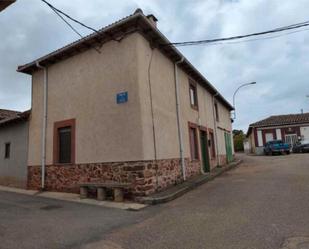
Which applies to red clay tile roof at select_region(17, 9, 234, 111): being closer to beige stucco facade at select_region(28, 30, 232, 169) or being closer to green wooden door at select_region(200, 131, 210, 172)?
beige stucco facade at select_region(28, 30, 232, 169)

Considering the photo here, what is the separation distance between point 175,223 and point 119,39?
22.3ft

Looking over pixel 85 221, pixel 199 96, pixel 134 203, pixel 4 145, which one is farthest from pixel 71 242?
pixel 199 96

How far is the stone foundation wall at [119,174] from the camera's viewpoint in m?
9.18

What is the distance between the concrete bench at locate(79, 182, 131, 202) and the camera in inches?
361

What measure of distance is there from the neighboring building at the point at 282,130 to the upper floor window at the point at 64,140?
2897 cm

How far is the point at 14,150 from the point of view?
1370cm

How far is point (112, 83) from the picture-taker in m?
10.3

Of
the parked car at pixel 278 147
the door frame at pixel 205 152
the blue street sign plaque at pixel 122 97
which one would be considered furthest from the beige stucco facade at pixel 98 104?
the parked car at pixel 278 147

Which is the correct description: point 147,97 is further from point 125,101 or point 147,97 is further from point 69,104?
point 69,104

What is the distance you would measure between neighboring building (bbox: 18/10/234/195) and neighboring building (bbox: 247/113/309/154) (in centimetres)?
2439

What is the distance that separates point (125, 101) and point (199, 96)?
24.1 ft

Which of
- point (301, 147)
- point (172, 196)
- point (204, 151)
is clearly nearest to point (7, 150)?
point (172, 196)

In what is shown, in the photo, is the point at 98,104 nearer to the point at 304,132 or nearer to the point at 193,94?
the point at 193,94

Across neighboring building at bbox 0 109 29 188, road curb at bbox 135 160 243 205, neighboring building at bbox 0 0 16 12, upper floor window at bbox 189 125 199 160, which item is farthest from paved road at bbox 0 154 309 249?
upper floor window at bbox 189 125 199 160
